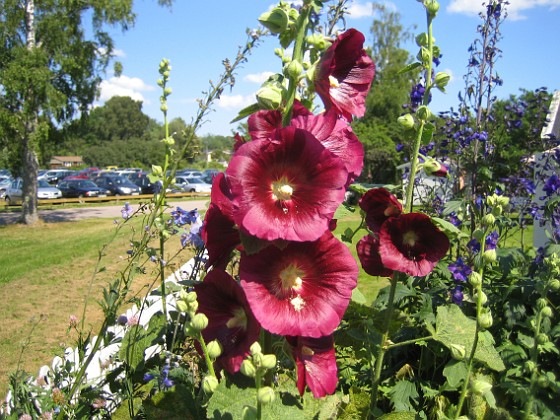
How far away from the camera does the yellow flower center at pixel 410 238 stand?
4.22ft

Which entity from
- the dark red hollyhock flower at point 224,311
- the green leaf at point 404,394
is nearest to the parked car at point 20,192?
the green leaf at point 404,394

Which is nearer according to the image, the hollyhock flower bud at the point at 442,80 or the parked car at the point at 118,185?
the hollyhock flower bud at the point at 442,80

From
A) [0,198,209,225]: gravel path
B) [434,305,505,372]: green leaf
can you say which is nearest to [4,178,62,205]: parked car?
[0,198,209,225]: gravel path

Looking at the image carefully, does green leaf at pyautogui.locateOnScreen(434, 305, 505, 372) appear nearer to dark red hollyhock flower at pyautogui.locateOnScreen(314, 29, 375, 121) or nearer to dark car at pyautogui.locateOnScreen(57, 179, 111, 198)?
dark red hollyhock flower at pyautogui.locateOnScreen(314, 29, 375, 121)

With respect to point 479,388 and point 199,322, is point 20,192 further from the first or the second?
point 479,388

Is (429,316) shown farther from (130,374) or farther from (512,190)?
(512,190)

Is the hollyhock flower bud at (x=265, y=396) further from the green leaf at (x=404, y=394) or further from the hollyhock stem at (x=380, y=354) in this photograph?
the green leaf at (x=404, y=394)

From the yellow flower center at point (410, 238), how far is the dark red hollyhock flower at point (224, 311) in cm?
56

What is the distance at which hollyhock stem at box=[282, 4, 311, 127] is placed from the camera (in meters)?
0.94

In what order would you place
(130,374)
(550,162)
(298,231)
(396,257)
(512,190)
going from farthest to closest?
1. (512,190)
2. (550,162)
3. (130,374)
4. (396,257)
5. (298,231)

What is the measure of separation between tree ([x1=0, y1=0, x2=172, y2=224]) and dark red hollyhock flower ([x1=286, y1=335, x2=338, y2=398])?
1355 centimetres

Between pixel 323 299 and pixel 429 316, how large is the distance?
1775mm

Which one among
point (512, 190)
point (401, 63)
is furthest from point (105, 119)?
point (512, 190)

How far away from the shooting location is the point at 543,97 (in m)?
5.55
